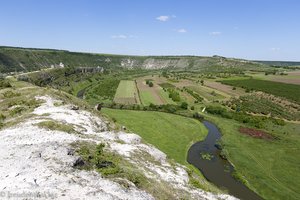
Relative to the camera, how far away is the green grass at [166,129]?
73188 millimetres

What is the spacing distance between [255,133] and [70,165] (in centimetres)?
6802

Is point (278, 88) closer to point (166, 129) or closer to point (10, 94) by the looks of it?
point (166, 129)

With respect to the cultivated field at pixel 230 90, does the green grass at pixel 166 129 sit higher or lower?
lower

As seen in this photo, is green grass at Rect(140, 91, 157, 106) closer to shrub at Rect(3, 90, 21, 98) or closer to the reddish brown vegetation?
the reddish brown vegetation

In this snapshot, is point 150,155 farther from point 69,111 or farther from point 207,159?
point 207,159

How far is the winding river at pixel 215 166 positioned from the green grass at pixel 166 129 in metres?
2.32

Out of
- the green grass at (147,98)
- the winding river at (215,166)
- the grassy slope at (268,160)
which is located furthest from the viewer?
the green grass at (147,98)

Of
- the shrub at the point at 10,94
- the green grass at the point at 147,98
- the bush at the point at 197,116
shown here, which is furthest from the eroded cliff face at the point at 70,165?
the green grass at the point at 147,98

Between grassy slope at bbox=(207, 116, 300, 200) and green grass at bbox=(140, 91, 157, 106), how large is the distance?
1688 inches

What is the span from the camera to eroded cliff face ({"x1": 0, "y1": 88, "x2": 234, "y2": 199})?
25.2 meters

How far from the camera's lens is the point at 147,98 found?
138 m

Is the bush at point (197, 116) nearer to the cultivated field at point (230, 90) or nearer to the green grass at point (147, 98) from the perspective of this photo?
the green grass at point (147, 98)

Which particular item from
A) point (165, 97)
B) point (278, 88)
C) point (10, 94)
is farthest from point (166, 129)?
point (278, 88)

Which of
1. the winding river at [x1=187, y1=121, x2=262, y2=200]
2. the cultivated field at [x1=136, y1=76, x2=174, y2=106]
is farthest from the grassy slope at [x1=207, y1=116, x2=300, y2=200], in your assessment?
the cultivated field at [x1=136, y1=76, x2=174, y2=106]
